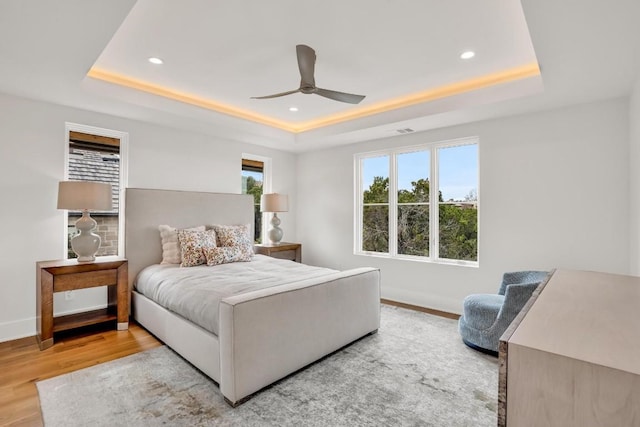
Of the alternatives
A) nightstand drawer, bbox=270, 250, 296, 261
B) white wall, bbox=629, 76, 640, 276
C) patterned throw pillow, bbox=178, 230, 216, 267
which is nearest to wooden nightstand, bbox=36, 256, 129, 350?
patterned throw pillow, bbox=178, 230, 216, 267

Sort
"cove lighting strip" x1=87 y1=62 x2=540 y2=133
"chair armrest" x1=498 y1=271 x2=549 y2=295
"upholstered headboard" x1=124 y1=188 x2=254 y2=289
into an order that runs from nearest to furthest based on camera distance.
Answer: "chair armrest" x1=498 y1=271 x2=549 y2=295 < "cove lighting strip" x1=87 y1=62 x2=540 y2=133 < "upholstered headboard" x1=124 y1=188 x2=254 y2=289

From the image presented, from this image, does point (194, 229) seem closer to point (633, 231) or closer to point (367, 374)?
point (367, 374)

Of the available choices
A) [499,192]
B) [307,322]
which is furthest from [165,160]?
[499,192]

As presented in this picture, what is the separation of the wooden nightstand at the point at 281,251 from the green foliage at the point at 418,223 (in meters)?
1.14

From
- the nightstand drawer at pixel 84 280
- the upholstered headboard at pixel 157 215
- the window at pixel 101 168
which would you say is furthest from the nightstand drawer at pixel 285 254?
the nightstand drawer at pixel 84 280

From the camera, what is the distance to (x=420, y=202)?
4648 millimetres

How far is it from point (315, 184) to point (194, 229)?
93.6 inches

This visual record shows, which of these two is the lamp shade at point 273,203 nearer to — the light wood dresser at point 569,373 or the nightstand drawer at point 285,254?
the nightstand drawer at point 285,254

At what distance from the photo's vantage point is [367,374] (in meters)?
2.54

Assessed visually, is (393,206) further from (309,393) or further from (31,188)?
(31,188)

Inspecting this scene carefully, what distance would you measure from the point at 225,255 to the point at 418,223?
2.71m

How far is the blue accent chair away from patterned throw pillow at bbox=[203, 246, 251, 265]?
260cm

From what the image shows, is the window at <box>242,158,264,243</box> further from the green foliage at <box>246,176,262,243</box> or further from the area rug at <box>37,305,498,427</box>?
the area rug at <box>37,305,498,427</box>

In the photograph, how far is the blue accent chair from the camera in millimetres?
2645
